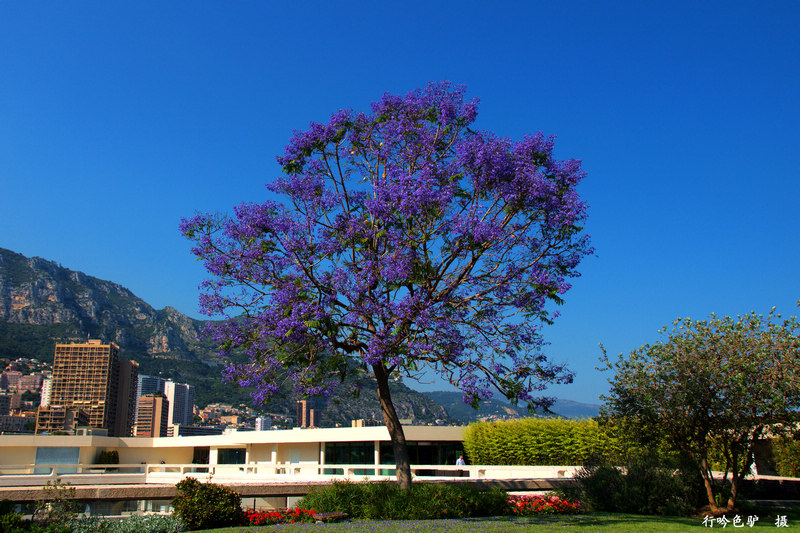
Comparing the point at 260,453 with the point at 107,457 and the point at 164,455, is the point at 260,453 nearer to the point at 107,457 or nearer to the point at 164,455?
the point at 107,457

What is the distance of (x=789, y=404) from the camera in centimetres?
1795

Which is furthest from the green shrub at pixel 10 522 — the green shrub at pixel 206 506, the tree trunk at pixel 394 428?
the tree trunk at pixel 394 428

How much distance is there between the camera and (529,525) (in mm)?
14461

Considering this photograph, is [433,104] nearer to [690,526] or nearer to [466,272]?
[466,272]

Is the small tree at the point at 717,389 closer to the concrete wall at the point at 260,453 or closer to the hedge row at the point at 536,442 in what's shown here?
the hedge row at the point at 536,442

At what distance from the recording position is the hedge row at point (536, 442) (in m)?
33.7

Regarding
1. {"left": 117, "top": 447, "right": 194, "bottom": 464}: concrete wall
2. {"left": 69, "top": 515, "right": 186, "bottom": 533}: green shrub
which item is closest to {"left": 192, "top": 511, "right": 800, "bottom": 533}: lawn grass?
{"left": 69, "top": 515, "right": 186, "bottom": 533}: green shrub

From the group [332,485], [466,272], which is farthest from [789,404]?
[332,485]

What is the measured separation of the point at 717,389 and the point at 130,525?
1636 cm

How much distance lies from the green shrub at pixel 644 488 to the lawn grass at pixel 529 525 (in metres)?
1.47

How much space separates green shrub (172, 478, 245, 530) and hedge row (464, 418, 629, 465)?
862 inches

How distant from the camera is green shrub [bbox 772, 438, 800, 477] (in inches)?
1261

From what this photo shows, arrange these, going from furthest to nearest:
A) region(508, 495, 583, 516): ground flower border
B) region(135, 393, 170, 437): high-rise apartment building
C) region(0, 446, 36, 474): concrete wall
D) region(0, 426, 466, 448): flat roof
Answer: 1. region(135, 393, 170, 437): high-rise apartment building
2. region(0, 446, 36, 474): concrete wall
3. region(0, 426, 466, 448): flat roof
4. region(508, 495, 583, 516): ground flower border

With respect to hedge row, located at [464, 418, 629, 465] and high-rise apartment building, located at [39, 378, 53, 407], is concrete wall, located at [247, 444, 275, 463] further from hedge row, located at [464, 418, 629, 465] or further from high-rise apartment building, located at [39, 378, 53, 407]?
high-rise apartment building, located at [39, 378, 53, 407]
